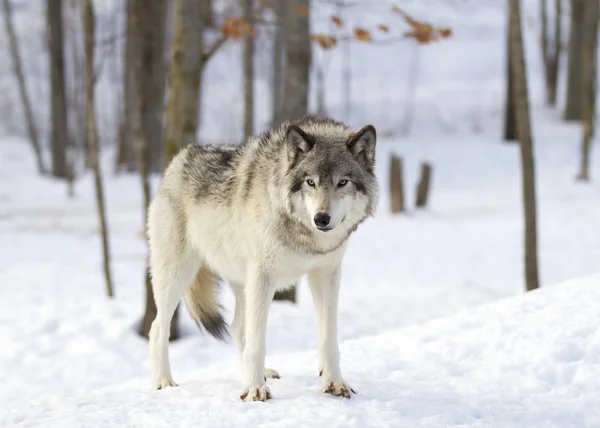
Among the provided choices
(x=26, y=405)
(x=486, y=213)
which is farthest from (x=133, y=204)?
(x=26, y=405)

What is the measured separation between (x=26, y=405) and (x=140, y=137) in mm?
6102

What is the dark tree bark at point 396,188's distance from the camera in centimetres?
1551

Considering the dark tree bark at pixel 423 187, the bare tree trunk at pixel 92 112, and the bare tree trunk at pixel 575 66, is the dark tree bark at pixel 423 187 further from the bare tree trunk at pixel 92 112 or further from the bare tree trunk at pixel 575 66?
the bare tree trunk at pixel 575 66

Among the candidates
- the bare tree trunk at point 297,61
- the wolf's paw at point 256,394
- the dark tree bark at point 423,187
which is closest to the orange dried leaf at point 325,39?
the bare tree trunk at point 297,61

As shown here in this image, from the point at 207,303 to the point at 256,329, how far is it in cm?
124

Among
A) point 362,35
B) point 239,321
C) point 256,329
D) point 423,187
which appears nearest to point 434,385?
point 256,329

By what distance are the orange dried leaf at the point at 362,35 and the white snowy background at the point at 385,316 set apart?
0.55 meters

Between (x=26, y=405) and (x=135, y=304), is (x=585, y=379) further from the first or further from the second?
(x=135, y=304)

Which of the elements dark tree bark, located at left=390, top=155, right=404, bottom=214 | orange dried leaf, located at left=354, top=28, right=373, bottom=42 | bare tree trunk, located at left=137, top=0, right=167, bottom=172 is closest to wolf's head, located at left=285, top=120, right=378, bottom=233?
orange dried leaf, located at left=354, top=28, right=373, bottom=42

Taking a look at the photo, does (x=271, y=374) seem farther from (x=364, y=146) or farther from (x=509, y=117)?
(x=509, y=117)

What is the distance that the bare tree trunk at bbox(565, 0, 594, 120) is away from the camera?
81.9 ft

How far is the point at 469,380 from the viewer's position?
456 cm

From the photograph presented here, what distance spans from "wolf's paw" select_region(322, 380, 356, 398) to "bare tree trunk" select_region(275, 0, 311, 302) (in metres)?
4.62

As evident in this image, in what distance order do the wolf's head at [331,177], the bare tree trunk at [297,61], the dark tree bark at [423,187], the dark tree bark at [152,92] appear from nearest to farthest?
the wolf's head at [331,177] < the bare tree trunk at [297,61] < the dark tree bark at [423,187] < the dark tree bark at [152,92]
